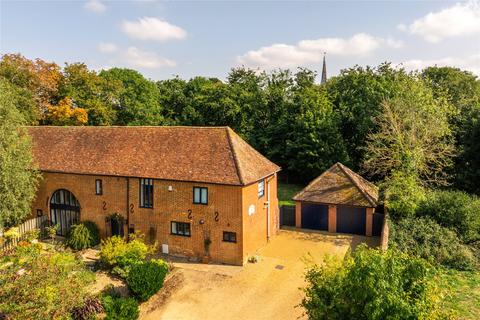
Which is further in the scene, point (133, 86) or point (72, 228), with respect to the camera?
point (133, 86)

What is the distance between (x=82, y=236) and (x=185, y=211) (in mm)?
6797

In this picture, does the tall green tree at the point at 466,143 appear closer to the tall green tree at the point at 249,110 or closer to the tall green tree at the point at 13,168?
the tall green tree at the point at 249,110

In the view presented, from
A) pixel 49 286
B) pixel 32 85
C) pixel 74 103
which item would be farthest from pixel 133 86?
pixel 49 286

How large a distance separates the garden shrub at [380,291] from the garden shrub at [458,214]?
44.3ft

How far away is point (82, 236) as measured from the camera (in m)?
21.8

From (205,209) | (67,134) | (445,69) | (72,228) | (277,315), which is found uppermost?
(445,69)

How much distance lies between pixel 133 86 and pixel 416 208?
38970mm

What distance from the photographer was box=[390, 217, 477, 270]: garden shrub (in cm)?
1940

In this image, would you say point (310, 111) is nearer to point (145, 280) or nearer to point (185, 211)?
point (185, 211)

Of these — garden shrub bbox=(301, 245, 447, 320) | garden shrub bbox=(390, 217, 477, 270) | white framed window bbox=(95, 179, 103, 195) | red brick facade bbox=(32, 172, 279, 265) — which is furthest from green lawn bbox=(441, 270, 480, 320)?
white framed window bbox=(95, 179, 103, 195)

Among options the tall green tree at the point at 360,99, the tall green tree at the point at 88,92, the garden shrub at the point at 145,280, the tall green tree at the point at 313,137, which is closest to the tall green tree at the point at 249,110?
the tall green tree at the point at 313,137

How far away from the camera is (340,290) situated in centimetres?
977

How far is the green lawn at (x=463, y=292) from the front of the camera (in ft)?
46.6

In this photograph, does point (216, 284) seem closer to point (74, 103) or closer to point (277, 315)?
point (277, 315)
